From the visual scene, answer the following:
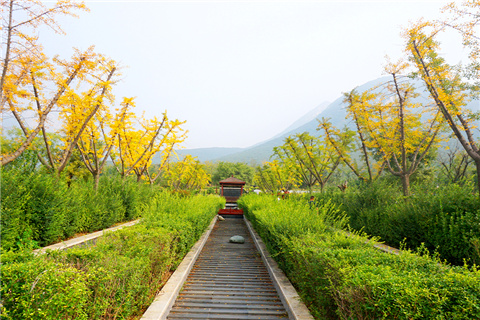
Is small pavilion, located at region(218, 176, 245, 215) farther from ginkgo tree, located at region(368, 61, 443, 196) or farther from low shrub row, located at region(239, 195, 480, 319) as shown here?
low shrub row, located at region(239, 195, 480, 319)

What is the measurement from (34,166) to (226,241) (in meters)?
7.25

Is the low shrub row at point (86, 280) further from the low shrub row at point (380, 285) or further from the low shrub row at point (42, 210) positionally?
the low shrub row at point (380, 285)

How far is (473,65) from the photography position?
6.95 metres

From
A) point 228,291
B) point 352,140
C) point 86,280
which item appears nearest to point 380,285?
point 86,280

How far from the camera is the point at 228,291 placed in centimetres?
517

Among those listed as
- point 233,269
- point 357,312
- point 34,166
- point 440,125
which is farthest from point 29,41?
point 440,125

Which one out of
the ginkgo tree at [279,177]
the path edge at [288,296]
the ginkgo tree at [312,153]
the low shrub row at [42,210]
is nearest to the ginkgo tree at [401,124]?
the ginkgo tree at [312,153]

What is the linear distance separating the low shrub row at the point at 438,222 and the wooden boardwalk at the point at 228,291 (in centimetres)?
250

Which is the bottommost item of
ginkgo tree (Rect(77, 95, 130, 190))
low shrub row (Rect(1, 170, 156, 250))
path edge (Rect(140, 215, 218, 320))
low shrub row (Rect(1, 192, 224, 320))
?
path edge (Rect(140, 215, 218, 320))

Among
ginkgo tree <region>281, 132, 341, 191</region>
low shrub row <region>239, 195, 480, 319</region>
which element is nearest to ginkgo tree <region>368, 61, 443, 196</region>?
ginkgo tree <region>281, 132, 341, 191</region>

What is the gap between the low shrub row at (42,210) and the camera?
4.89 metres

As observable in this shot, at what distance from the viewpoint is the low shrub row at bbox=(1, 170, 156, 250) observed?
16.0 feet

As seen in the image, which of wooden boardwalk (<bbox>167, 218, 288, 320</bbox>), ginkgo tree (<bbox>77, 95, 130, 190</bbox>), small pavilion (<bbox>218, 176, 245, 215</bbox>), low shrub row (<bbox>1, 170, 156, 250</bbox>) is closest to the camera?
wooden boardwalk (<bbox>167, 218, 288, 320</bbox>)

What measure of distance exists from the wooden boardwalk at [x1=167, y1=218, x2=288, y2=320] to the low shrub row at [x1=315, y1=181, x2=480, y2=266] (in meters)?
2.50
